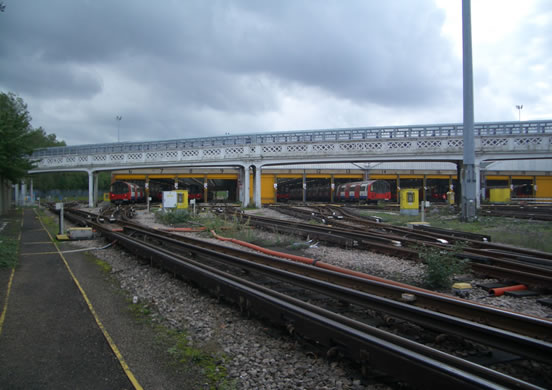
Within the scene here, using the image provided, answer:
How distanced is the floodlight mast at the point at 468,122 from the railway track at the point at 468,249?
502 centimetres

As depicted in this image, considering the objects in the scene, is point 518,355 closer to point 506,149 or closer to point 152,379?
point 152,379

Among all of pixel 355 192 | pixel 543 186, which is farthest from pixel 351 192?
pixel 543 186

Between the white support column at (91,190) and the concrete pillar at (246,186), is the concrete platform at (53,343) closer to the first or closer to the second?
the concrete pillar at (246,186)

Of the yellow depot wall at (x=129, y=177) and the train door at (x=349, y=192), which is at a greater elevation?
the yellow depot wall at (x=129, y=177)

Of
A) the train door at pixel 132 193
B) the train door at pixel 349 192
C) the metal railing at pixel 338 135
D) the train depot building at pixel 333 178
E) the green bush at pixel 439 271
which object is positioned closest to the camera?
the green bush at pixel 439 271

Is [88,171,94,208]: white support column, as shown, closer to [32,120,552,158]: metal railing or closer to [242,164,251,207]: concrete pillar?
[32,120,552,158]: metal railing

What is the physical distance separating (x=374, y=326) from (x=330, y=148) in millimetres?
26354

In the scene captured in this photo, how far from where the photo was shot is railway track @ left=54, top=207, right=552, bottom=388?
9.37ft

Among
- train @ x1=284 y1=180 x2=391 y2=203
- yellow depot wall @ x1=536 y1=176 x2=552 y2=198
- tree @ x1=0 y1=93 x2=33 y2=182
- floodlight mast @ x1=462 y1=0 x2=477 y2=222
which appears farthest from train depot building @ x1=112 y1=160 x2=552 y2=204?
floodlight mast @ x1=462 y1=0 x2=477 y2=222

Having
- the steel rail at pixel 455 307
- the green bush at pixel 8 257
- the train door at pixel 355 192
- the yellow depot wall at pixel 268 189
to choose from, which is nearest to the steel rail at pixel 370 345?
the steel rail at pixel 455 307

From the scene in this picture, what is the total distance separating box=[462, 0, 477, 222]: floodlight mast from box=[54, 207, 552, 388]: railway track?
13.2 meters

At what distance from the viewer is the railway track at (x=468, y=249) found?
657 cm

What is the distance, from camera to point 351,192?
39.1m

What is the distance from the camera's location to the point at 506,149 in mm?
26531
